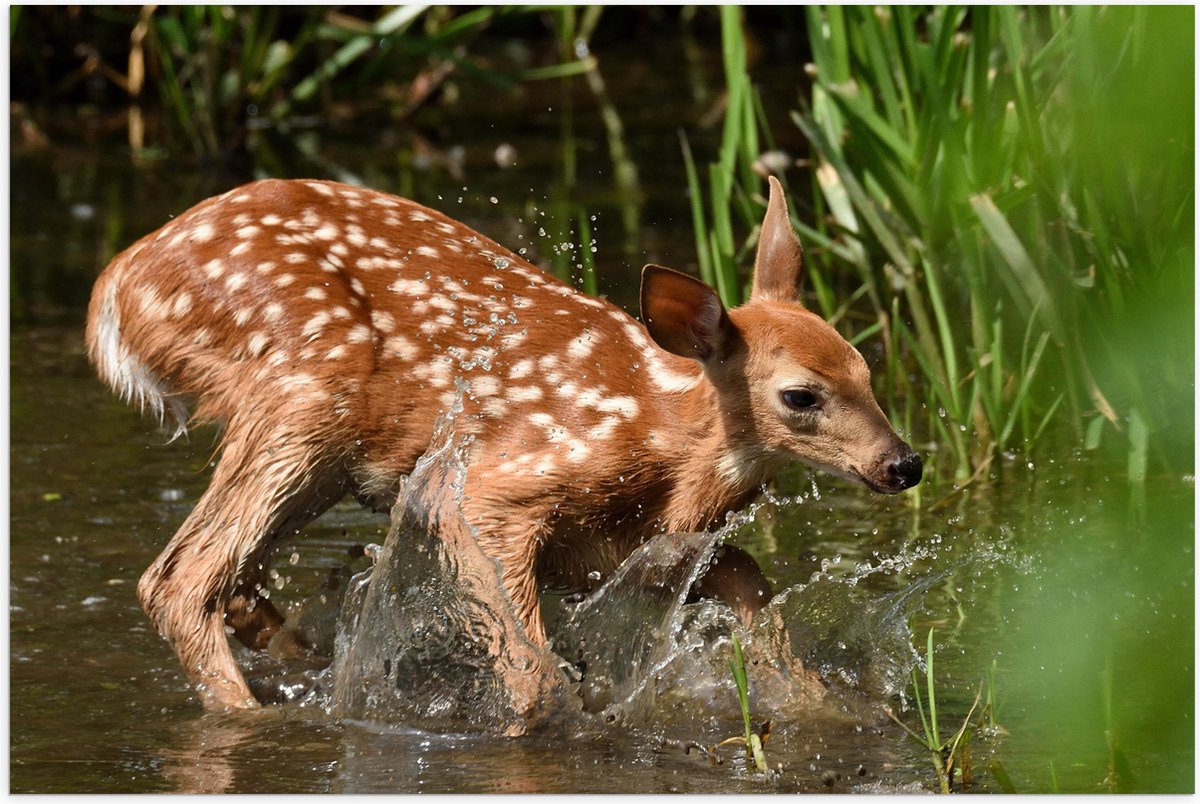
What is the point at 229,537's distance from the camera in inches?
160

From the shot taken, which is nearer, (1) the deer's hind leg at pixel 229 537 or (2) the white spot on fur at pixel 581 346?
(1) the deer's hind leg at pixel 229 537

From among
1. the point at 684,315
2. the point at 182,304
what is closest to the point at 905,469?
the point at 684,315

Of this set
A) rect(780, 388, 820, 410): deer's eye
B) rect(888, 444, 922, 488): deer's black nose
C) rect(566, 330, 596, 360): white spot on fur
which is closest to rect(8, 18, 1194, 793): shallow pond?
rect(888, 444, 922, 488): deer's black nose

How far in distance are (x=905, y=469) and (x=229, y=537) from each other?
1.58 metres

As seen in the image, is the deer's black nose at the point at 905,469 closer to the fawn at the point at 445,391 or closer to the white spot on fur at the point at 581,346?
the fawn at the point at 445,391

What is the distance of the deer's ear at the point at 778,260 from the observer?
159 inches

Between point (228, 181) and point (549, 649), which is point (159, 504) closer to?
point (549, 649)

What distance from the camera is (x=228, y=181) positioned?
8875 mm

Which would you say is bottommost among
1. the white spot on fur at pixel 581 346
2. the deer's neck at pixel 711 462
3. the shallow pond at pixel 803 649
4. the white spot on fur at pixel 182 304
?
the shallow pond at pixel 803 649

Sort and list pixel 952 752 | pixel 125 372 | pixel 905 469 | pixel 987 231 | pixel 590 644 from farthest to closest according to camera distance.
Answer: pixel 987 231, pixel 125 372, pixel 590 644, pixel 905 469, pixel 952 752

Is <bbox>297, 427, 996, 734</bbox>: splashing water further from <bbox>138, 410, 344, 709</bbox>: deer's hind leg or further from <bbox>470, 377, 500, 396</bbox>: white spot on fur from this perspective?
<bbox>138, 410, 344, 709</bbox>: deer's hind leg

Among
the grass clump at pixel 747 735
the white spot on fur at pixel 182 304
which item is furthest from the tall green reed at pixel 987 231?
the white spot on fur at pixel 182 304

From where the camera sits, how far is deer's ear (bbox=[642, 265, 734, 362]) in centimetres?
359

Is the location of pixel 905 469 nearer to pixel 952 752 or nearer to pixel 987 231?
pixel 952 752
